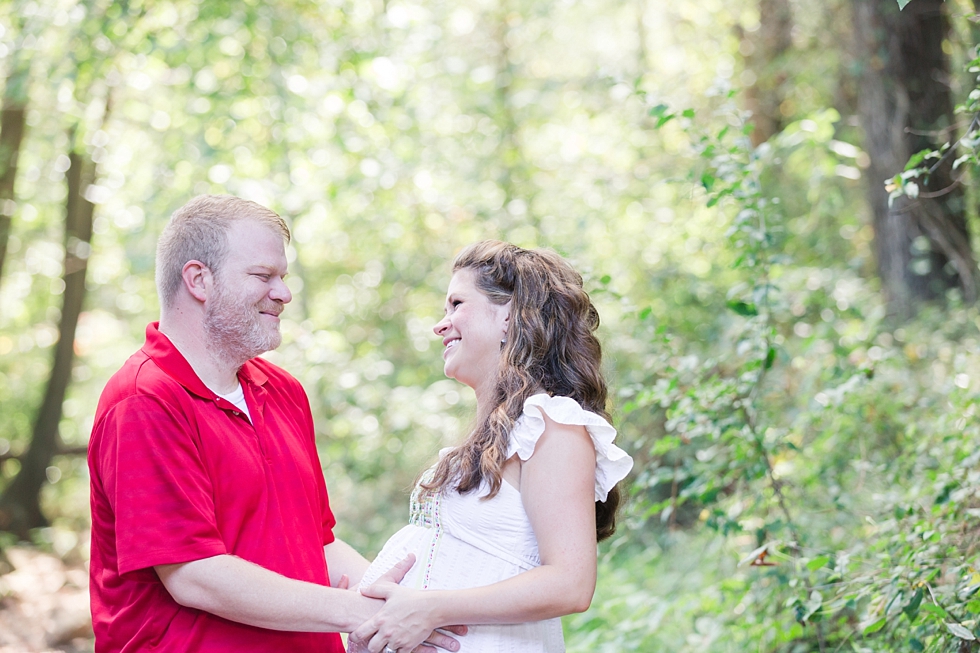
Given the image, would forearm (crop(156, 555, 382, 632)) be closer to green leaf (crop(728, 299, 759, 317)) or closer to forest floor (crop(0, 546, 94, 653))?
green leaf (crop(728, 299, 759, 317))

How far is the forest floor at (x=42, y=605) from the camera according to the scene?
617 cm

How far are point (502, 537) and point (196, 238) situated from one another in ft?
3.53

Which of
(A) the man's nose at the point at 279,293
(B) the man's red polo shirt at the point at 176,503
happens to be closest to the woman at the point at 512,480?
(B) the man's red polo shirt at the point at 176,503

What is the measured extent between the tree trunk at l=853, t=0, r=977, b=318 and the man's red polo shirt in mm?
4741

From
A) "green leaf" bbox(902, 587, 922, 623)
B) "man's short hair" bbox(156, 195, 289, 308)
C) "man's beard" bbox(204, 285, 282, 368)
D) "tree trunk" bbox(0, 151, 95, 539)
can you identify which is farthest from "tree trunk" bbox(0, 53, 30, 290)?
"green leaf" bbox(902, 587, 922, 623)

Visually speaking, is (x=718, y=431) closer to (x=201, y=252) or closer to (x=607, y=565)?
(x=201, y=252)

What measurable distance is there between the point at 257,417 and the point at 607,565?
13.0ft

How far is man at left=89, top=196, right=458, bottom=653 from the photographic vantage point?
74.8 inches

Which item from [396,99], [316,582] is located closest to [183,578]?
[316,582]

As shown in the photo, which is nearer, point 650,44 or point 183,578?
point 183,578

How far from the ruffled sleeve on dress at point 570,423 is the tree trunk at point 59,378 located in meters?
7.80

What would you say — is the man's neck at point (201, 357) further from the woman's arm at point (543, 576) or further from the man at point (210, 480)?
the woman's arm at point (543, 576)

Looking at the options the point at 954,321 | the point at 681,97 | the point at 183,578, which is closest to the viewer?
the point at 183,578

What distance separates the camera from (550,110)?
8625 millimetres
